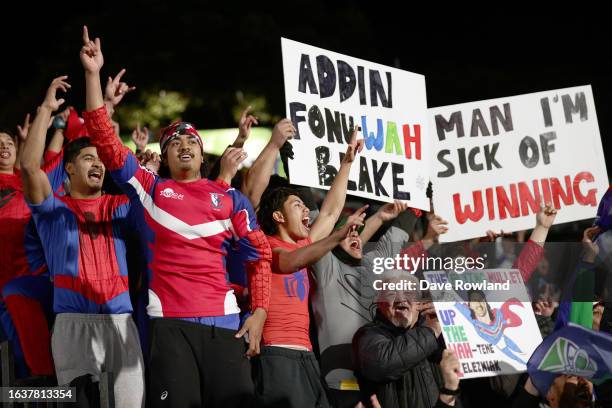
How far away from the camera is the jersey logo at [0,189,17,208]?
667cm

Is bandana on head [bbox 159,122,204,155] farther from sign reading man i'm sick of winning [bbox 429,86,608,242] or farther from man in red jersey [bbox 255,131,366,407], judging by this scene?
sign reading man i'm sick of winning [bbox 429,86,608,242]

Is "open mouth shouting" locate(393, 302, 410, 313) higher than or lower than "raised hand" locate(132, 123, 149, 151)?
lower

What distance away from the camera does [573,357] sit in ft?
Answer: 21.7

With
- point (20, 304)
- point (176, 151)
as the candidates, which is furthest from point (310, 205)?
point (20, 304)

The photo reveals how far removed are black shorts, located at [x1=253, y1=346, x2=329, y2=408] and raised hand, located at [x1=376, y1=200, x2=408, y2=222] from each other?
1290 millimetres

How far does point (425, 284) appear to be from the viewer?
6.72 m

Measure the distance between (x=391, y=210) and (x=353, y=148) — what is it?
1.58 feet

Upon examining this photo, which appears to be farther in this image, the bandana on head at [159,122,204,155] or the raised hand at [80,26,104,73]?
the bandana on head at [159,122,204,155]

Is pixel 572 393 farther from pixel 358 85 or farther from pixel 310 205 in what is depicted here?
pixel 358 85

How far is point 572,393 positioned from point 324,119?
234 centimetres

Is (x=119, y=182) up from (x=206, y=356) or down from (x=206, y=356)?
up

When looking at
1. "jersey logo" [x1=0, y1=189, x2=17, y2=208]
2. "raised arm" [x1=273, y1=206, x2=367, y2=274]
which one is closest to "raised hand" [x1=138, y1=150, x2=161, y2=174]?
"jersey logo" [x1=0, y1=189, x2=17, y2=208]

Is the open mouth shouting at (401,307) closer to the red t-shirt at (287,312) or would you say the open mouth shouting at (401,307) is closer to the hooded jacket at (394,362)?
the hooded jacket at (394,362)

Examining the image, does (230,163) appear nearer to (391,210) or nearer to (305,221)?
(305,221)
